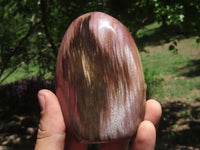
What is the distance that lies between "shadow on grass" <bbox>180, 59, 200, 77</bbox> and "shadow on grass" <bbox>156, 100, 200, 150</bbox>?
110 inches

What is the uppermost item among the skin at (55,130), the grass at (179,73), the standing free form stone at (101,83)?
the standing free form stone at (101,83)

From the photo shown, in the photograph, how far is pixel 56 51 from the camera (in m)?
3.66

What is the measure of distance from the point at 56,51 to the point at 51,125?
2.09m

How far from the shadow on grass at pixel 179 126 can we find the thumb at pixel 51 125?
3.70m

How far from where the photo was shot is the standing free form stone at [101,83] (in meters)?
1.65

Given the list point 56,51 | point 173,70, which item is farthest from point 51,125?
point 173,70

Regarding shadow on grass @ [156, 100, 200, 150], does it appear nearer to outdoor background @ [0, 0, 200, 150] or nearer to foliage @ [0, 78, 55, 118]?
outdoor background @ [0, 0, 200, 150]

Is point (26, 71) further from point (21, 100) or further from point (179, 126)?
point (179, 126)

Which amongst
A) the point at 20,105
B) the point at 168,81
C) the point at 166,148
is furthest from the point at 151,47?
the point at 166,148

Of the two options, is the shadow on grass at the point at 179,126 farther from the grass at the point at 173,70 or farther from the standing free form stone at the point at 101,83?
the standing free form stone at the point at 101,83

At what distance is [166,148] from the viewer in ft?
16.0

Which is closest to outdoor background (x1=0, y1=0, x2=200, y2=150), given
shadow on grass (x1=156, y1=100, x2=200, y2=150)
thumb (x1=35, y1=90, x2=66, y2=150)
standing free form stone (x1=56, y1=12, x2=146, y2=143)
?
shadow on grass (x1=156, y1=100, x2=200, y2=150)

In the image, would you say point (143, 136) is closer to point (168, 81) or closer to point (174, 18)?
point (174, 18)

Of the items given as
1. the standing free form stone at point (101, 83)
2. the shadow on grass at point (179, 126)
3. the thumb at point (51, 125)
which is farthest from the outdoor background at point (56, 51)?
the thumb at point (51, 125)
